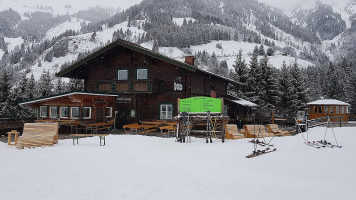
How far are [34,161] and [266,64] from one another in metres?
36.6

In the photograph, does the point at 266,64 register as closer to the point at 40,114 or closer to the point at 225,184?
the point at 40,114

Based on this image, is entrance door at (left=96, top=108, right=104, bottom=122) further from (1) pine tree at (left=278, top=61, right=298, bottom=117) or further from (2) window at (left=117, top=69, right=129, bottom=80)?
(1) pine tree at (left=278, top=61, right=298, bottom=117)

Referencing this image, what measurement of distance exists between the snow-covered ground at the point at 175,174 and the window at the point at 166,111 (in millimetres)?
13071

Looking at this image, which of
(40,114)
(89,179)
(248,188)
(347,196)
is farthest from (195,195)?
(40,114)

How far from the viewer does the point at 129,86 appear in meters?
24.0

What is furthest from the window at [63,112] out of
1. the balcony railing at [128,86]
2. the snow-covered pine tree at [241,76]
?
the snow-covered pine tree at [241,76]

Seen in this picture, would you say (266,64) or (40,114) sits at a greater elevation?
(266,64)

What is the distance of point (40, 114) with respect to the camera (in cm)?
2359

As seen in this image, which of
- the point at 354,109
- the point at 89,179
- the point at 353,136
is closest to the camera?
the point at 89,179

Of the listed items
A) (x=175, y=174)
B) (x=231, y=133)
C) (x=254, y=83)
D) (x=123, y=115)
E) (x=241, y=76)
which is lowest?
(x=175, y=174)

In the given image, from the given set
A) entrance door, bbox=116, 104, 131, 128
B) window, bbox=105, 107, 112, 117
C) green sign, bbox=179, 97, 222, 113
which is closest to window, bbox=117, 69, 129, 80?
entrance door, bbox=116, 104, 131, 128

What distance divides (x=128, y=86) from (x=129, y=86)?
16 cm

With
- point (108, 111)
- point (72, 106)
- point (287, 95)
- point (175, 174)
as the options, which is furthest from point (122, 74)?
point (287, 95)

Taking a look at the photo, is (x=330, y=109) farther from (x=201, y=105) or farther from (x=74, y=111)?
(x=74, y=111)
